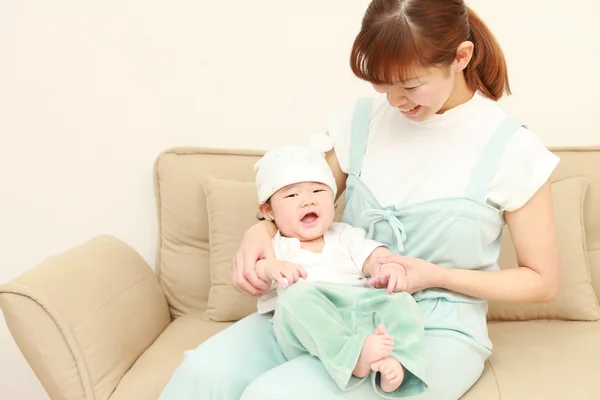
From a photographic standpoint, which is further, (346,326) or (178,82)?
(178,82)

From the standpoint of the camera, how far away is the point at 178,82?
217cm

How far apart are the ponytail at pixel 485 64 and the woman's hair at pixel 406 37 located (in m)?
0.05

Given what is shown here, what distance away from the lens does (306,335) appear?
126cm

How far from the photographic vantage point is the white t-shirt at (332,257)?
4.72 ft

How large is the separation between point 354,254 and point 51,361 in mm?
705

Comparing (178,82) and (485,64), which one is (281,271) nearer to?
(485,64)

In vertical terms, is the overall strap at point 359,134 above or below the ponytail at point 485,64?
below

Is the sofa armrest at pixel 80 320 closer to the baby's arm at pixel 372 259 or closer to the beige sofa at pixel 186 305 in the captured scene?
the beige sofa at pixel 186 305

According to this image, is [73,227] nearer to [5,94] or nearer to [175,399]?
[5,94]

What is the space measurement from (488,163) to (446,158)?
94 mm

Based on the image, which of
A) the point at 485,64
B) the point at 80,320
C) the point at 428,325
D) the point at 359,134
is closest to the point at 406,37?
the point at 485,64

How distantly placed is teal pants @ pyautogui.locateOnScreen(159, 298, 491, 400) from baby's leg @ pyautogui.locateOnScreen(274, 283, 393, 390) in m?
0.04

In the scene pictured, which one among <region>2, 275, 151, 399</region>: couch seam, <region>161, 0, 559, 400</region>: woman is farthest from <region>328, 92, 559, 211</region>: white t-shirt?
<region>2, 275, 151, 399</region>: couch seam

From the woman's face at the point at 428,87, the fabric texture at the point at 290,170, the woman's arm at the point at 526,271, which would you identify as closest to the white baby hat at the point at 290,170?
the fabric texture at the point at 290,170
